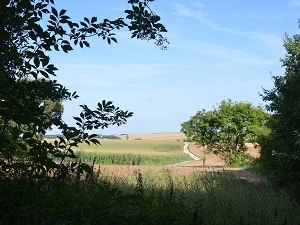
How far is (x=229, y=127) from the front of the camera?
31766 millimetres

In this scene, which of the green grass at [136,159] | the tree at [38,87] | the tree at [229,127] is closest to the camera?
the tree at [38,87]

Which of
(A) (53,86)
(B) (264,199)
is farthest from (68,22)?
(B) (264,199)

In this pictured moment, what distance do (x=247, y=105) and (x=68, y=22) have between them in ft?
97.0

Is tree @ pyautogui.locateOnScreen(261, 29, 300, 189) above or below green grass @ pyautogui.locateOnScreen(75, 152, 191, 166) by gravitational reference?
above

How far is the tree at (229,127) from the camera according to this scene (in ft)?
103

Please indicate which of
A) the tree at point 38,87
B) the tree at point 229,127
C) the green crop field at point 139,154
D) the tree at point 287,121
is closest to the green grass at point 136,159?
the green crop field at point 139,154

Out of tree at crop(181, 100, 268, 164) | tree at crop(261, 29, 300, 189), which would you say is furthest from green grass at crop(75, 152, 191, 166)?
tree at crop(261, 29, 300, 189)

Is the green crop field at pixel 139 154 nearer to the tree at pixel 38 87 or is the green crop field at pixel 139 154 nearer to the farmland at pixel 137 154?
the farmland at pixel 137 154

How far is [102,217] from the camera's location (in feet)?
10.7

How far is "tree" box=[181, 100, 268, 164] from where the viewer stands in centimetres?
3154

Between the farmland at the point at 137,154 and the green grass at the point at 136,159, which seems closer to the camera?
the green grass at the point at 136,159

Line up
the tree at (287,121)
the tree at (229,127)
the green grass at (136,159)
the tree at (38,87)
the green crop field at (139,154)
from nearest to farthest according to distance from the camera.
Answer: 1. the tree at (38,87)
2. the tree at (287,121)
3. the tree at (229,127)
4. the green grass at (136,159)
5. the green crop field at (139,154)

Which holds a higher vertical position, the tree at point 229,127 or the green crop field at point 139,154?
the tree at point 229,127

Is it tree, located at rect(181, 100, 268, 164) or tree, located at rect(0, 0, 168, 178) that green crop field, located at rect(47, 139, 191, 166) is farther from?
tree, located at rect(0, 0, 168, 178)
